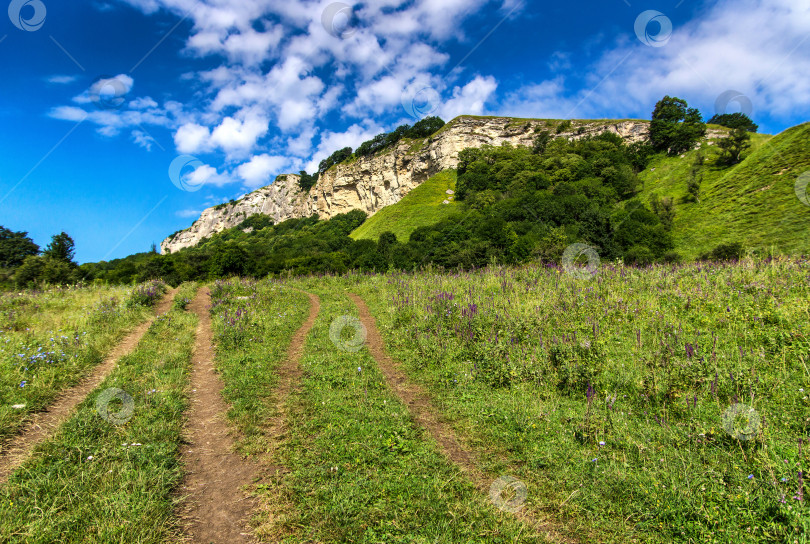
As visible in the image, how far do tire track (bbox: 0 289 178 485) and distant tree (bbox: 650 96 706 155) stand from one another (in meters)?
92.4

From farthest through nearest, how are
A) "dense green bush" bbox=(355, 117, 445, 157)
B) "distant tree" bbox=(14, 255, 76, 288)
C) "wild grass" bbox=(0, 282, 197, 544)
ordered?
"dense green bush" bbox=(355, 117, 445, 157) → "distant tree" bbox=(14, 255, 76, 288) → "wild grass" bbox=(0, 282, 197, 544)

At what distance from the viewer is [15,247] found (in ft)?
133

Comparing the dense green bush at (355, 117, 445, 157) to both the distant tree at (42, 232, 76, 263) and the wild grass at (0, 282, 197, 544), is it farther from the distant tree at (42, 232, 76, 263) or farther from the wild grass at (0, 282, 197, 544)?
the wild grass at (0, 282, 197, 544)

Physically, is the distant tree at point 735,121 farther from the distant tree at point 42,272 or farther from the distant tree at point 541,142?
the distant tree at point 42,272

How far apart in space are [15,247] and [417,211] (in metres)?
57.7

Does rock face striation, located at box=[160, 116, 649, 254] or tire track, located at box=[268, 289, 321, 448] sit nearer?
tire track, located at box=[268, 289, 321, 448]

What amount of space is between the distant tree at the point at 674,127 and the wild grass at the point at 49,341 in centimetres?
9198

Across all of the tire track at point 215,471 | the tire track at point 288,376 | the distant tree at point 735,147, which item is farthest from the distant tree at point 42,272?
the distant tree at point 735,147

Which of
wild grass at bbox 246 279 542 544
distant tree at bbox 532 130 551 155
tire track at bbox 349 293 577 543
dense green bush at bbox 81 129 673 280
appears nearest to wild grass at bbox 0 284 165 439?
wild grass at bbox 246 279 542 544

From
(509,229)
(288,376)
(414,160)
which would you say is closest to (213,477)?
(288,376)

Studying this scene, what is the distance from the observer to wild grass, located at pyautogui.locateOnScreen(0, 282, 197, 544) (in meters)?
3.03

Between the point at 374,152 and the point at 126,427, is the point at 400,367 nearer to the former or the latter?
the point at 126,427

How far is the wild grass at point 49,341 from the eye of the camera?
5.63 meters

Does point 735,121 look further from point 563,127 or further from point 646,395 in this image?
point 646,395
